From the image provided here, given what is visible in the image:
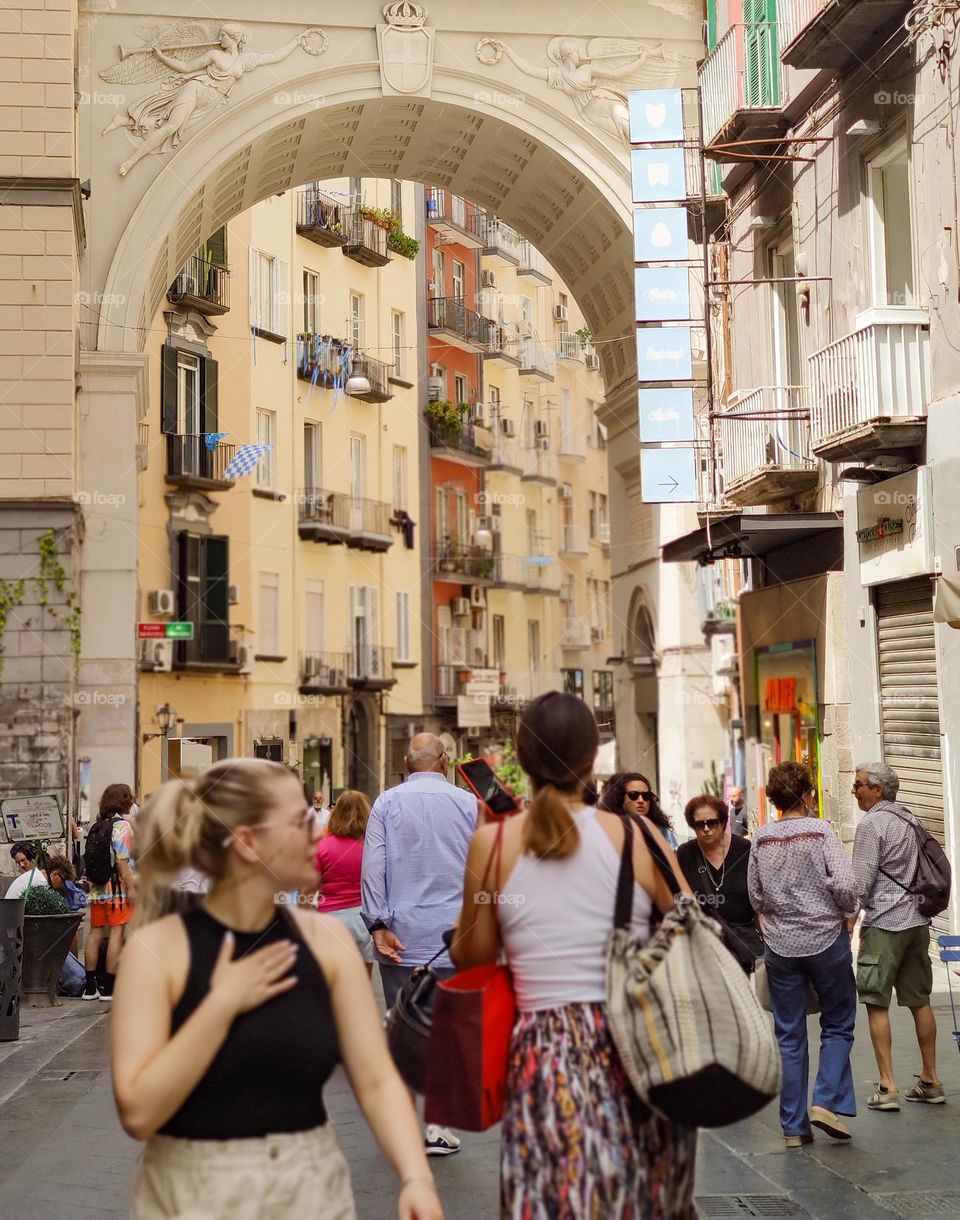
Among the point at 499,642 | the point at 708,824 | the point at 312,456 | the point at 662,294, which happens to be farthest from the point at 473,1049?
the point at 499,642

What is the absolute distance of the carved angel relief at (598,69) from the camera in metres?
23.4

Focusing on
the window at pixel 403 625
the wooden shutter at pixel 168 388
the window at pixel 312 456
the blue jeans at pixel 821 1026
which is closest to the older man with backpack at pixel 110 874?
the blue jeans at pixel 821 1026

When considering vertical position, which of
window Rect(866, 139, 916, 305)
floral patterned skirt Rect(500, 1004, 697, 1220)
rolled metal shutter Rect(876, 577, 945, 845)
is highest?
window Rect(866, 139, 916, 305)

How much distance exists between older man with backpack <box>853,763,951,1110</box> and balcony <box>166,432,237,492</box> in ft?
87.6

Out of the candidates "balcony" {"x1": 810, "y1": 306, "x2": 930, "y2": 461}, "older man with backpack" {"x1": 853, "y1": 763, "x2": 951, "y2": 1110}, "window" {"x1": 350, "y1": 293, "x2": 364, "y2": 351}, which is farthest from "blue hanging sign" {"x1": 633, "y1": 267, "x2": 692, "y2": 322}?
"window" {"x1": 350, "y1": 293, "x2": 364, "y2": 351}

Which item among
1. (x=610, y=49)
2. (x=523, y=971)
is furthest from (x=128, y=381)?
(x=523, y=971)

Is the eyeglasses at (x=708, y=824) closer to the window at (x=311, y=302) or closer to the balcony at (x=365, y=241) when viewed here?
the window at (x=311, y=302)

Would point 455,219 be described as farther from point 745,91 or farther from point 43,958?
point 43,958

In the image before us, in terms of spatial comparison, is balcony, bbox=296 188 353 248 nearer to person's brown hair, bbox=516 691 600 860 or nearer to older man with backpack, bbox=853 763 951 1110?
older man with backpack, bbox=853 763 951 1110

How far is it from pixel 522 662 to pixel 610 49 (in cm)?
3187

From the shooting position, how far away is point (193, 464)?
3466cm

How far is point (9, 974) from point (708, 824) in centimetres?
544

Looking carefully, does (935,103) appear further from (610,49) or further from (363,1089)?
(363,1089)

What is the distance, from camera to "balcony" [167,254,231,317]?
113 ft
